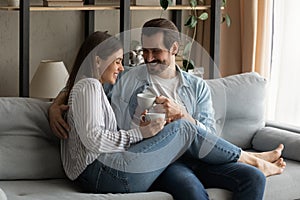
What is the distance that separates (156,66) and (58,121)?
587 millimetres

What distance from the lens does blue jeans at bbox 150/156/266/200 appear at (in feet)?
9.57

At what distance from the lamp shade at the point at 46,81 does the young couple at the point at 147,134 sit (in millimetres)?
748

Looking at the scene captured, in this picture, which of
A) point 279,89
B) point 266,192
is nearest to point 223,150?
point 266,192

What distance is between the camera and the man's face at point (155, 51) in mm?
3312

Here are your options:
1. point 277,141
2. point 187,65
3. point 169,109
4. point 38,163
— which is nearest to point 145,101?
point 169,109

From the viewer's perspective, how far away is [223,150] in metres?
3.11

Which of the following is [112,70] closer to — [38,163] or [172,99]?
[172,99]

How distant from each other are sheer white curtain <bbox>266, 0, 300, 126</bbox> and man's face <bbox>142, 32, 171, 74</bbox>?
4.60ft

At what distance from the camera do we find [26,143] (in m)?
3.13

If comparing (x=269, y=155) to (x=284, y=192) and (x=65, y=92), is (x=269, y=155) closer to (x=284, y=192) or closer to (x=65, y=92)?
(x=284, y=192)

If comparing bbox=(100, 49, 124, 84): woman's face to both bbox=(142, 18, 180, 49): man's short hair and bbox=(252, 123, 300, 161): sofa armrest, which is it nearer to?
bbox=(142, 18, 180, 49): man's short hair

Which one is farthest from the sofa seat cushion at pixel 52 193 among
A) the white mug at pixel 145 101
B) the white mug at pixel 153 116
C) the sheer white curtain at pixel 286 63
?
the sheer white curtain at pixel 286 63

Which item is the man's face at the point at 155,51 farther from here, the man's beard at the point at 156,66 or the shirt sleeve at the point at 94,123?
the shirt sleeve at the point at 94,123

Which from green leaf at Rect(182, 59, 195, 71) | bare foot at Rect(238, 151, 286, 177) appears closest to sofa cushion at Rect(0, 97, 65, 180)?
bare foot at Rect(238, 151, 286, 177)
